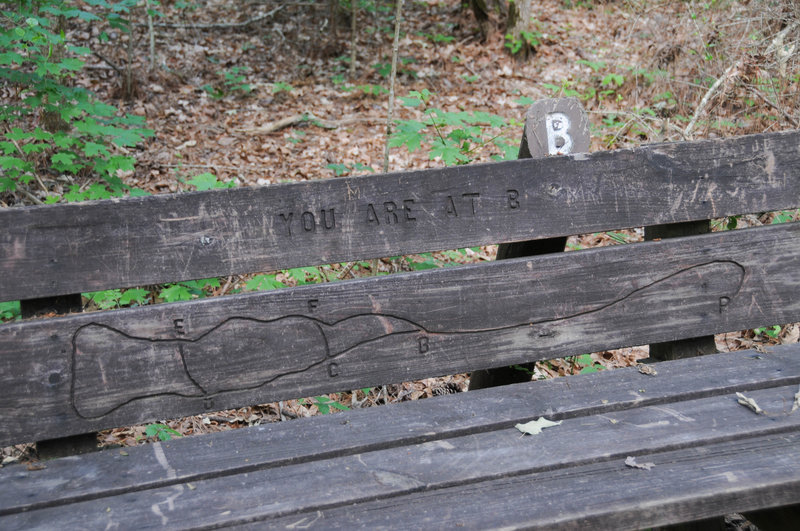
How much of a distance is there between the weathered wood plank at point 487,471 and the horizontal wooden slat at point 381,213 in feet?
2.00

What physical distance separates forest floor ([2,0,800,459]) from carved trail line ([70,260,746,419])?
2.29 ft

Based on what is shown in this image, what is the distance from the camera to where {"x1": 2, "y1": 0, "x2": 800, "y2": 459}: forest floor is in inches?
185

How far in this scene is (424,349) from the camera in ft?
7.70

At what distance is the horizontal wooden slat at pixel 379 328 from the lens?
203cm

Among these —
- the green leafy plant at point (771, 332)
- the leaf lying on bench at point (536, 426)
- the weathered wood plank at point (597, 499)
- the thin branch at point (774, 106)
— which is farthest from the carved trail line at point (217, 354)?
the thin branch at point (774, 106)

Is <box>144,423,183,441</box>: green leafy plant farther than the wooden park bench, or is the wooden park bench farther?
<box>144,423,183,441</box>: green leafy plant

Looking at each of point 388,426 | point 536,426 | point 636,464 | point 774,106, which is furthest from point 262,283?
point 774,106

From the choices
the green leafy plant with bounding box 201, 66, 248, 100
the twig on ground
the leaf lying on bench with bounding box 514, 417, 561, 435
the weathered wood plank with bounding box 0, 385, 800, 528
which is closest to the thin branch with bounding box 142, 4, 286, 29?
the green leafy plant with bounding box 201, 66, 248, 100

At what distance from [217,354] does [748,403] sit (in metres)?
1.67

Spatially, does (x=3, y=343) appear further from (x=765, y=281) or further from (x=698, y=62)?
(x=698, y=62)

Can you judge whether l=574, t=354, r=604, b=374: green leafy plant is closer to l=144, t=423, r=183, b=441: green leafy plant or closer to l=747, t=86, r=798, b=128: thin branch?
l=144, t=423, r=183, b=441: green leafy plant

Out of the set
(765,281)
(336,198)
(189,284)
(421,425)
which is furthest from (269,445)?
(765,281)

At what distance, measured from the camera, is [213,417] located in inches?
127

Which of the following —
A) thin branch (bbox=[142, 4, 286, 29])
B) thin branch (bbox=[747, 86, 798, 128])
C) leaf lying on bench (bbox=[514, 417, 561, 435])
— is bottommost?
leaf lying on bench (bbox=[514, 417, 561, 435])
